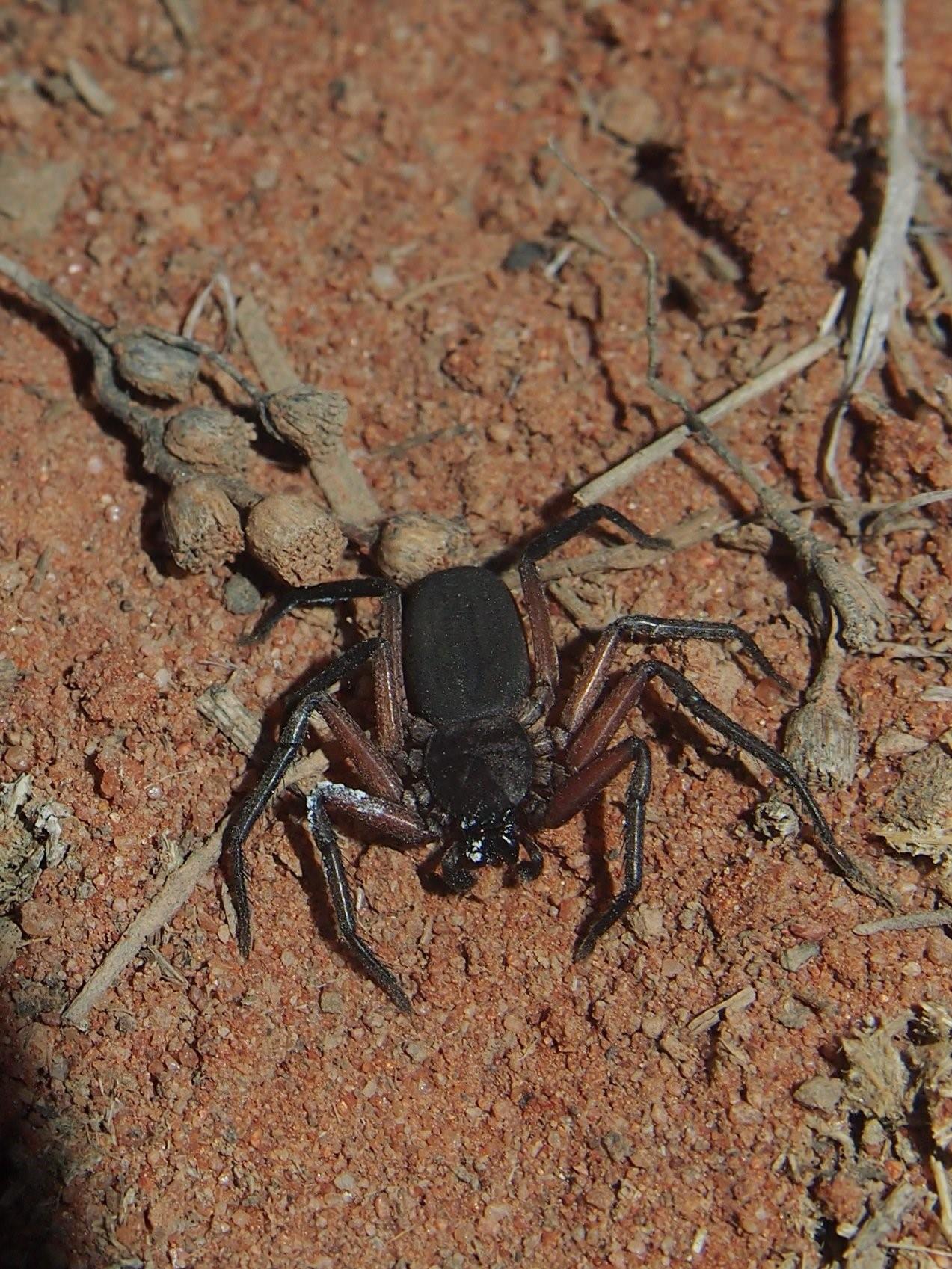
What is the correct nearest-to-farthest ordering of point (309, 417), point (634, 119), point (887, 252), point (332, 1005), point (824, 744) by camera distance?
point (332, 1005) < point (824, 744) < point (309, 417) < point (887, 252) < point (634, 119)

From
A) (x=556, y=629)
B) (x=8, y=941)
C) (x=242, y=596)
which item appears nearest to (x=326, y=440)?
(x=242, y=596)

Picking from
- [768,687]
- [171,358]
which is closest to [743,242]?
[768,687]

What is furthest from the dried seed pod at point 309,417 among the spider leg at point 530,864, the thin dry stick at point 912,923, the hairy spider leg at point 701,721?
the thin dry stick at point 912,923

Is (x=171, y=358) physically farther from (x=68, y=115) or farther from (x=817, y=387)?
(x=817, y=387)

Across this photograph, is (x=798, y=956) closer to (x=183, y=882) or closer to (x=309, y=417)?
(x=183, y=882)

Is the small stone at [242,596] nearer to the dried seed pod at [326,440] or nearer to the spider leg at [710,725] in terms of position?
the dried seed pod at [326,440]

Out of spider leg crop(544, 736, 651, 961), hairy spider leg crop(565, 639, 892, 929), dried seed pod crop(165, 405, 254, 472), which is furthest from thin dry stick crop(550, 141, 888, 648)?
dried seed pod crop(165, 405, 254, 472)
